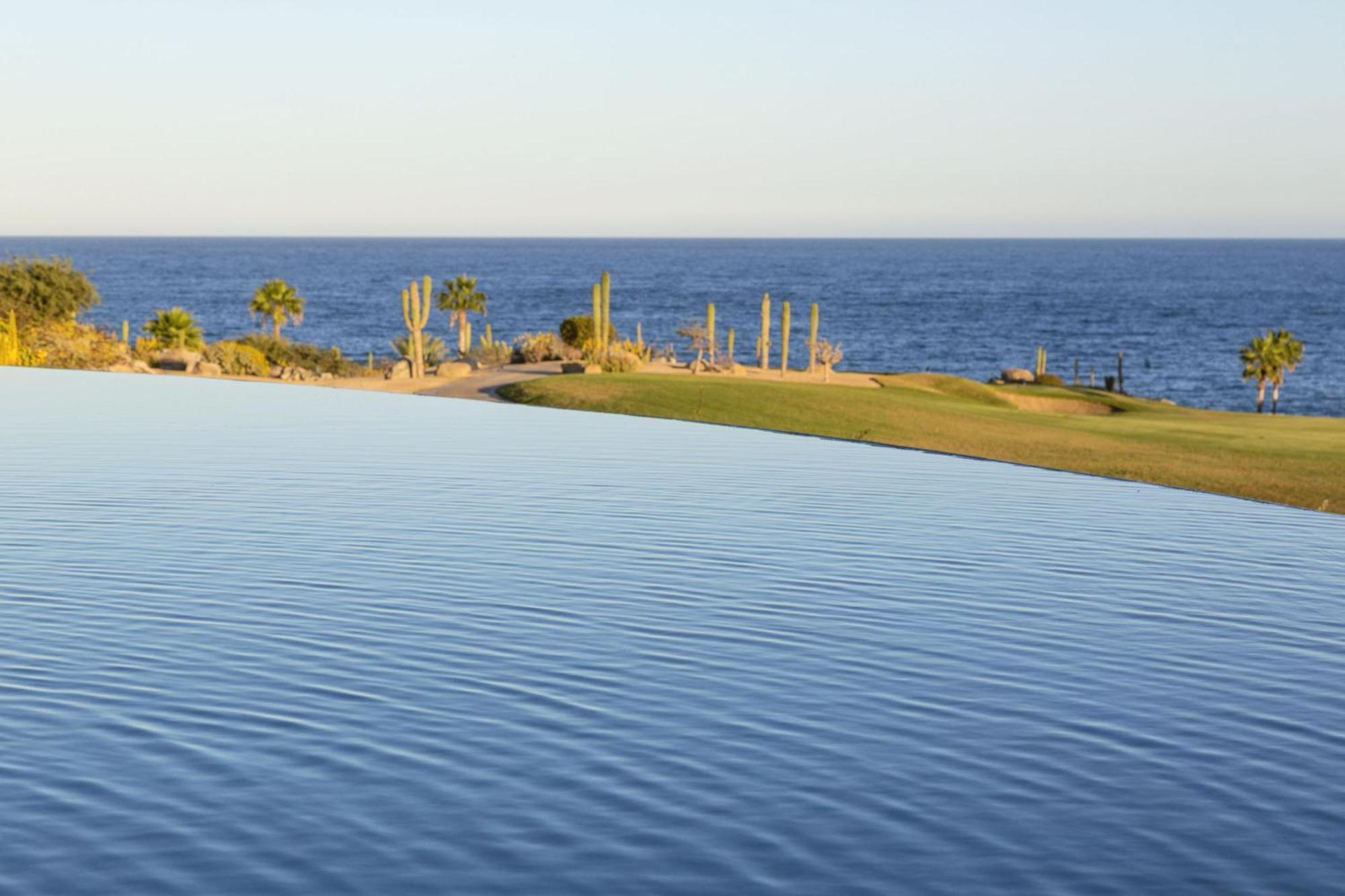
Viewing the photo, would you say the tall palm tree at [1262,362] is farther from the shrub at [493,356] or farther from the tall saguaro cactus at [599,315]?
the shrub at [493,356]

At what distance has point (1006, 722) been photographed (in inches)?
361

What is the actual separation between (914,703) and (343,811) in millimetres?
3855

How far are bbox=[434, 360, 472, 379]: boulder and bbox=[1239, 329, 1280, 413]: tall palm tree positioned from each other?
4320 centimetres

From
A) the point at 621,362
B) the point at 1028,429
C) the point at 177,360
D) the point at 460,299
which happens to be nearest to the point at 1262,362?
the point at 460,299

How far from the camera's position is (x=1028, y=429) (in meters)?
31.7

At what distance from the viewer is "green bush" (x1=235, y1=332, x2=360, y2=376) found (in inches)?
2522

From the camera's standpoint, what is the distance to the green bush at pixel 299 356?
64.1 m

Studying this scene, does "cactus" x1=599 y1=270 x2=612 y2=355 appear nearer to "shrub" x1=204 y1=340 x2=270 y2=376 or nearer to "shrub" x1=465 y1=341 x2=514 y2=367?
"shrub" x1=465 y1=341 x2=514 y2=367

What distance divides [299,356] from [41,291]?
16969mm

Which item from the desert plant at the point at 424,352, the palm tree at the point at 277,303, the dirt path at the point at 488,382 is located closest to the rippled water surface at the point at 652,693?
the dirt path at the point at 488,382

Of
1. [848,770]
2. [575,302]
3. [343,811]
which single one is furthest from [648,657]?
[575,302]

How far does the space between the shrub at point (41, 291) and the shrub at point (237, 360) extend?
4683 millimetres

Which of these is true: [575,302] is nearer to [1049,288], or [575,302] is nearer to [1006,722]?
[1049,288]

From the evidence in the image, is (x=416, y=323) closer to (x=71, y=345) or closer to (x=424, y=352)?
(x=424, y=352)
